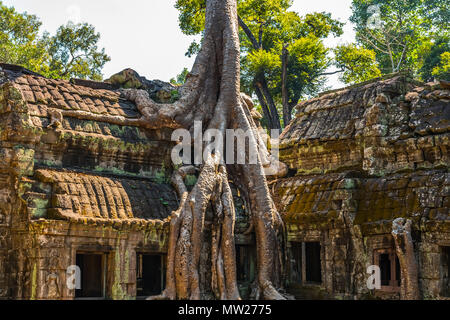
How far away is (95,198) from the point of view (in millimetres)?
10625

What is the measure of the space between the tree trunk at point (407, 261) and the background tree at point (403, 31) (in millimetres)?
15113

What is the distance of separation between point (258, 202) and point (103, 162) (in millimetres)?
2928

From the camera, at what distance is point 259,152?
43.8 ft

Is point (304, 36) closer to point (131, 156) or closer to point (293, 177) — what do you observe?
point (293, 177)

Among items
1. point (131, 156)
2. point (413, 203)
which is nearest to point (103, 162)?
point (131, 156)

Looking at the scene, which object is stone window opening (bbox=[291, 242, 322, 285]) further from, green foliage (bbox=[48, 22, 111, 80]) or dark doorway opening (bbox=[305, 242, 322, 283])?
green foliage (bbox=[48, 22, 111, 80])

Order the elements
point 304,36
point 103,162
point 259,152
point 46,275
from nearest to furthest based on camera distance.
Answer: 1. point 46,275
2. point 103,162
3. point 259,152
4. point 304,36

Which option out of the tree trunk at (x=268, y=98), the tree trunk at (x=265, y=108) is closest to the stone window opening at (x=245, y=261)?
the tree trunk at (x=268, y=98)

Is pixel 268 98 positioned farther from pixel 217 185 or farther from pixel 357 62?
pixel 217 185

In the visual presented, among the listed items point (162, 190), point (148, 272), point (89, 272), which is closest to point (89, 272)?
point (89, 272)

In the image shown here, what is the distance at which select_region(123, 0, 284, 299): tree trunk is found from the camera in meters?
11.0

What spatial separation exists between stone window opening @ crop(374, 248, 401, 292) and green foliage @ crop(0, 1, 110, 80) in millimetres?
14406

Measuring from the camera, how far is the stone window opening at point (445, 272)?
34.0ft

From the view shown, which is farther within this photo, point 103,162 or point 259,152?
point 259,152
